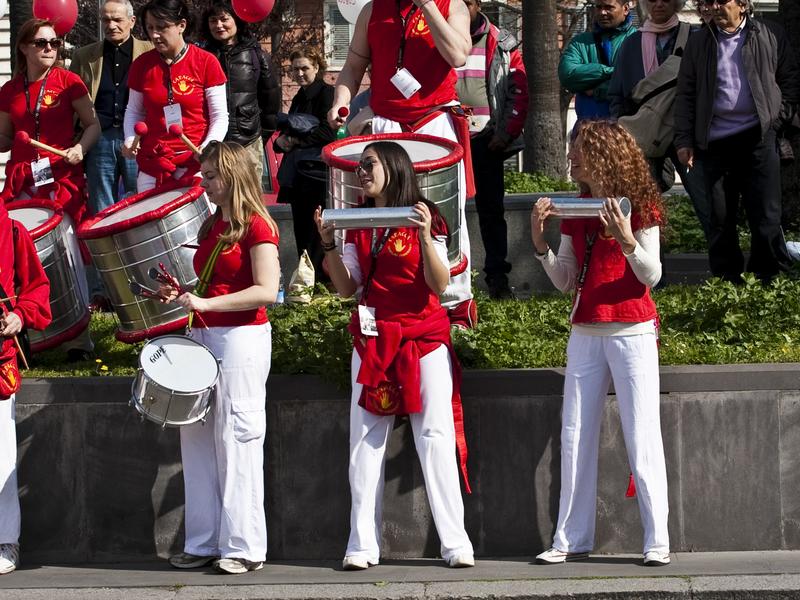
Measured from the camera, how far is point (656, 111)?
10414mm

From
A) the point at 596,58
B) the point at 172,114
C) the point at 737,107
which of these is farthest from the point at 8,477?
the point at 596,58

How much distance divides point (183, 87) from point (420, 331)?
2981 millimetres

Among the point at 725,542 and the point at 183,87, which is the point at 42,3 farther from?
the point at 725,542

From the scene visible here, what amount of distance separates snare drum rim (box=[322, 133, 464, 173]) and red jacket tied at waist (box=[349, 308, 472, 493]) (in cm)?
90

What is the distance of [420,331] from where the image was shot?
7457 mm

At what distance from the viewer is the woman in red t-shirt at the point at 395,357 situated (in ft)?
24.4

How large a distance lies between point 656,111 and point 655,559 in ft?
12.8

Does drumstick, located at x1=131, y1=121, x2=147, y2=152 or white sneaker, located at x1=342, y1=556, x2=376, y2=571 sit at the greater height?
drumstick, located at x1=131, y1=121, x2=147, y2=152

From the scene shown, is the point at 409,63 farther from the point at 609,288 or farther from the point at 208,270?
the point at 609,288

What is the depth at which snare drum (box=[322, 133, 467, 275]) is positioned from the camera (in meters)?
8.02

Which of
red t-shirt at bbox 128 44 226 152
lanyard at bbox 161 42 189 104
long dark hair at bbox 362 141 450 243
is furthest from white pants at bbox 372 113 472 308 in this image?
lanyard at bbox 161 42 189 104

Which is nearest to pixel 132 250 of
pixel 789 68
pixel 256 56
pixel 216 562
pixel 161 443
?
pixel 161 443

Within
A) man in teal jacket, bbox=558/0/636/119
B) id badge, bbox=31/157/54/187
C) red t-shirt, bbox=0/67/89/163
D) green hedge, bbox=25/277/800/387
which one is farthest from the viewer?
man in teal jacket, bbox=558/0/636/119

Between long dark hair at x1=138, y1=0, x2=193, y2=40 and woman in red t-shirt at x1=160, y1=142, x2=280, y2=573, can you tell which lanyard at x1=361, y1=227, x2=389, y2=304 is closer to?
woman in red t-shirt at x1=160, y1=142, x2=280, y2=573
